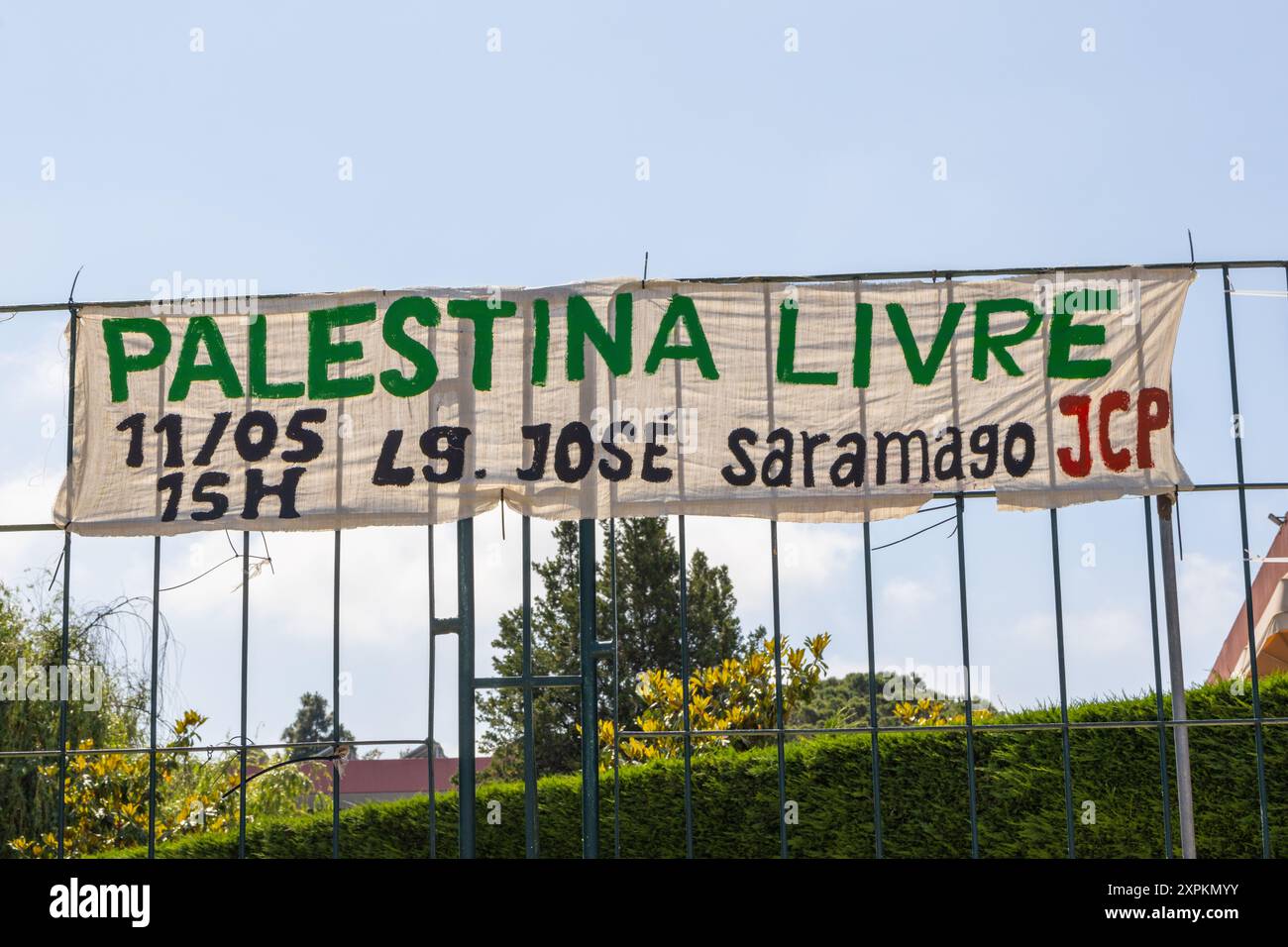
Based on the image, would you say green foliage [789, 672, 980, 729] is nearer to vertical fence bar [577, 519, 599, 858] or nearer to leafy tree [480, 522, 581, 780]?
leafy tree [480, 522, 581, 780]

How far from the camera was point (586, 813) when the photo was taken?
6.66 m

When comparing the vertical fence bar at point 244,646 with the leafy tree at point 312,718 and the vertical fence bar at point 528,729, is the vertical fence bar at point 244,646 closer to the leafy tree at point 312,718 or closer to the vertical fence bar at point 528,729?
the vertical fence bar at point 528,729

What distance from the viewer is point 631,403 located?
7395 mm

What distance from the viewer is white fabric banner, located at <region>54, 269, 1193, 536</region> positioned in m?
7.36

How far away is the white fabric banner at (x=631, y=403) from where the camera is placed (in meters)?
7.36

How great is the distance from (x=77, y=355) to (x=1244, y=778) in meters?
8.82

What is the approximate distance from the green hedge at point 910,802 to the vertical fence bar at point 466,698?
15.2ft

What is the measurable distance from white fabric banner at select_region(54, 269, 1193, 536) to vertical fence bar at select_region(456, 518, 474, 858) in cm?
46

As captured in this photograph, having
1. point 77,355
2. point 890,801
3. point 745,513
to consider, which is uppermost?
point 77,355

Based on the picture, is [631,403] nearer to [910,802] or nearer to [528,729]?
[528,729]

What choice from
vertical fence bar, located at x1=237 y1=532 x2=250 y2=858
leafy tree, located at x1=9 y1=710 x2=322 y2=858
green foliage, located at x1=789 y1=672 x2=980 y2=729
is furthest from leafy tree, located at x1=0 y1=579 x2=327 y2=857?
green foliage, located at x1=789 y1=672 x2=980 y2=729
